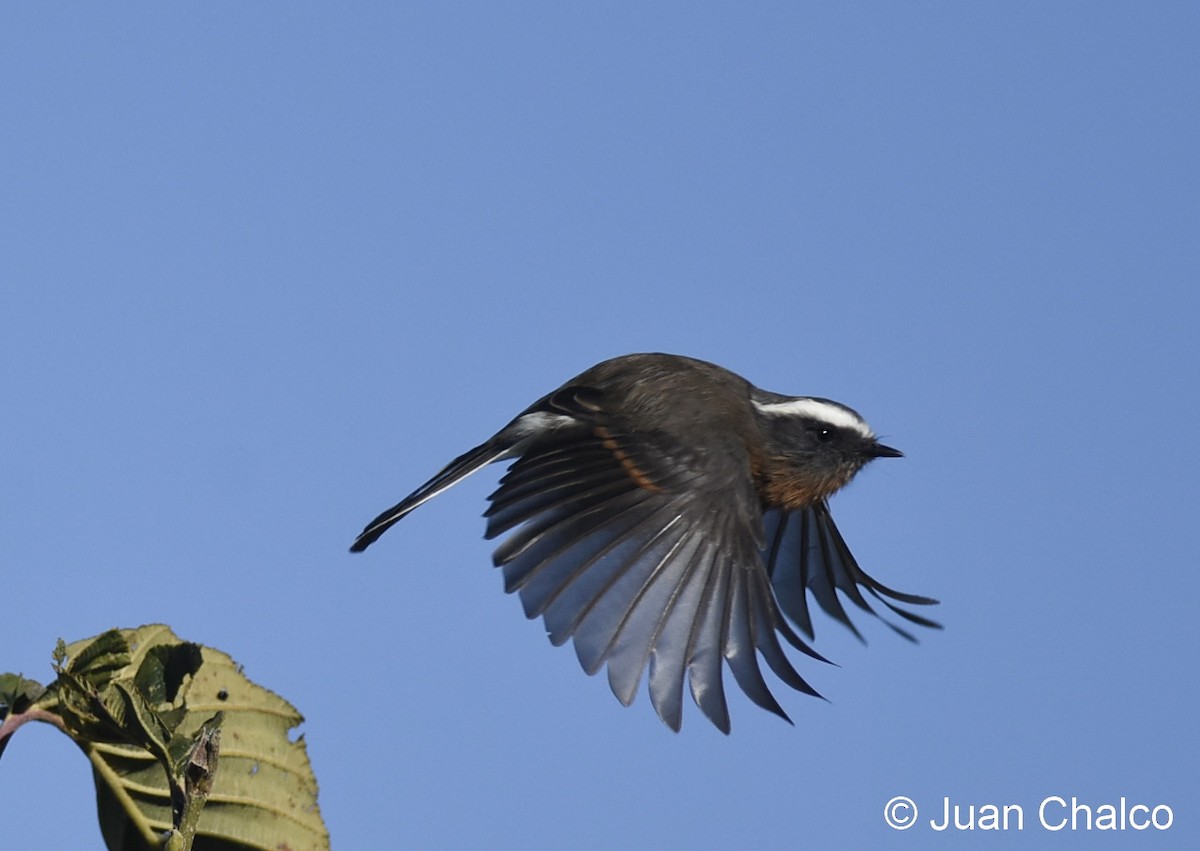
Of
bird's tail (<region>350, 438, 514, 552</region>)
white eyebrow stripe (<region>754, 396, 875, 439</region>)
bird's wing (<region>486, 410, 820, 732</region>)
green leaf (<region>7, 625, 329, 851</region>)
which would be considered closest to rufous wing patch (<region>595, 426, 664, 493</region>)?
bird's wing (<region>486, 410, 820, 732</region>)

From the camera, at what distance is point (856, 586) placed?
6277 millimetres

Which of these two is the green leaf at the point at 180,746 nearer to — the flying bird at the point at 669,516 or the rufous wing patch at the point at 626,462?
the flying bird at the point at 669,516

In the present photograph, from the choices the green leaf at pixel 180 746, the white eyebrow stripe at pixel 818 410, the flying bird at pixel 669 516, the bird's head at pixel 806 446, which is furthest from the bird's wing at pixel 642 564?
the green leaf at pixel 180 746

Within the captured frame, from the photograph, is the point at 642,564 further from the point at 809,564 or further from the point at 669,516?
the point at 809,564

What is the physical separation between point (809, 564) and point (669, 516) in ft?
5.08

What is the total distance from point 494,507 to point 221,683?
215 cm

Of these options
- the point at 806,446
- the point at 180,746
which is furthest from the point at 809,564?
the point at 180,746

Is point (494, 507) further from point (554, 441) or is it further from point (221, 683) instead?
point (221, 683)

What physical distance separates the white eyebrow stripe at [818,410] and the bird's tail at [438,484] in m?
1.20

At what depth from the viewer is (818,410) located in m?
6.07

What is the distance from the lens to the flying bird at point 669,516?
4.59 metres

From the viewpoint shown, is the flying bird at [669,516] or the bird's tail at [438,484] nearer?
the flying bird at [669,516]

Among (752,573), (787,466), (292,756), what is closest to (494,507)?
(752,573)

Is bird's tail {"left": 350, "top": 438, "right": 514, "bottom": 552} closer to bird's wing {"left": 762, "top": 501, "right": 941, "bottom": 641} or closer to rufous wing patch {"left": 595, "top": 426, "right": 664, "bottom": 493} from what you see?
rufous wing patch {"left": 595, "top": 426, "right": 664, "bottom": 493}
